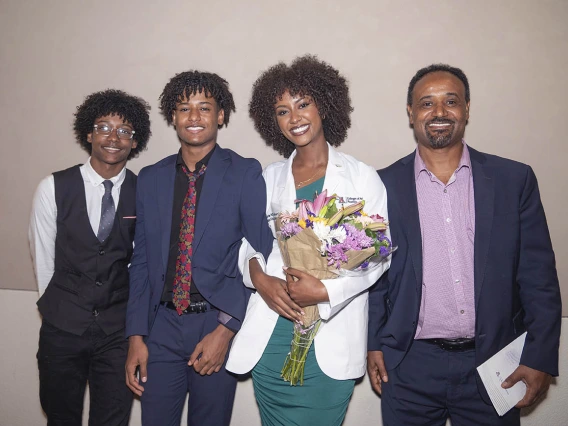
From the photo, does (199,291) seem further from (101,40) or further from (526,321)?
(101,40)

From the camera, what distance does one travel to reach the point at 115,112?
2.76 m

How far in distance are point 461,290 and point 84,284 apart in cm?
211

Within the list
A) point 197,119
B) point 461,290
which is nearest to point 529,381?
point 461,290

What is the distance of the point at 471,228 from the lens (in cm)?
215

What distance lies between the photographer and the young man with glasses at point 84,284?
8.13 ft

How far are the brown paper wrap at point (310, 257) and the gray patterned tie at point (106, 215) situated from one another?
116 centimetres

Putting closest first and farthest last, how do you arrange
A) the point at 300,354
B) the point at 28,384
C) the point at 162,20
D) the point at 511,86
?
the point at 300,354
the point at 511,86
the point at 162,20
the point at 28,384

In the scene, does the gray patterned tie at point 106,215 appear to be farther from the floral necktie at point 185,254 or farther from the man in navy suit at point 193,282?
the floral necktie at point 185,254

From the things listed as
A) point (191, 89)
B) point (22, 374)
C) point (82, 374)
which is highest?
point (191, 89)

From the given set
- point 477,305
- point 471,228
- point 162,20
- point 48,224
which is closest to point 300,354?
point 477,305

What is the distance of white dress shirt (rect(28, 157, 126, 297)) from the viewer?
256 centimetres

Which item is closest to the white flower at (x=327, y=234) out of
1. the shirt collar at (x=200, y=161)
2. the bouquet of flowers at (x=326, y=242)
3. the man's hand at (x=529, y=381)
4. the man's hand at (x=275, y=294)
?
the bouquet of flowers at (x=326, y=242)

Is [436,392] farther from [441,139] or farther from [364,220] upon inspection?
[441,139]

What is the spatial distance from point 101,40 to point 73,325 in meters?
2.05
